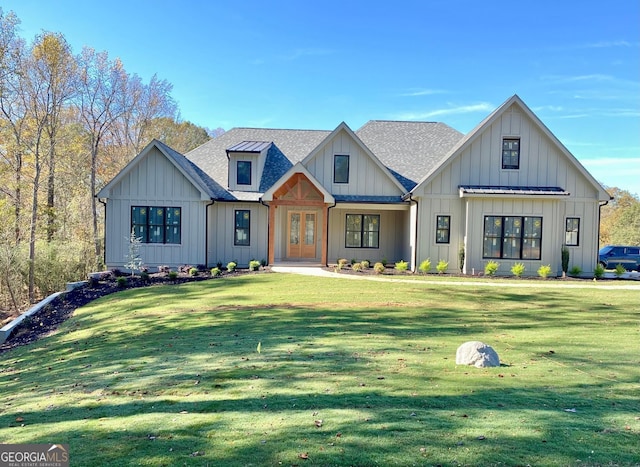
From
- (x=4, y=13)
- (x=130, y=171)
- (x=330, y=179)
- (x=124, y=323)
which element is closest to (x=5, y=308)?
(x=130, y=171)

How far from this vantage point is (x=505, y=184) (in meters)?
18.0

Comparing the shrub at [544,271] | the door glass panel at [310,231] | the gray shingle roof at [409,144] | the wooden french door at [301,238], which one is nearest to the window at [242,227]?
the wooden french door at [301,238]

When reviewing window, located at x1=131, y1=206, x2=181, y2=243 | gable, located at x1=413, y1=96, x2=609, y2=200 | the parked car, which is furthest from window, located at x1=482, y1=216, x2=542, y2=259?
window, located at x1=131, y1=206, x2=181, y2=243

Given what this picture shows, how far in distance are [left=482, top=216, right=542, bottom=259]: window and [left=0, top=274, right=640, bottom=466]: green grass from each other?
23.1 feet

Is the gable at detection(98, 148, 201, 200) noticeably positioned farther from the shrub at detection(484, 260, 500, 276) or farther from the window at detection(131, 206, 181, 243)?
the shrub at detection(484, 260, 500, 276)

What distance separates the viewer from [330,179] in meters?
19.9

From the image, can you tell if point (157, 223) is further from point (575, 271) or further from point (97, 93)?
point (575, 271)

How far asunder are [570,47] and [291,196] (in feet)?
47.5

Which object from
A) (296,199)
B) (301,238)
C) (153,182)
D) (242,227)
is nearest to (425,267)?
(296,199)

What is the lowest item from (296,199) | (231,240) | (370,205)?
(231,240)

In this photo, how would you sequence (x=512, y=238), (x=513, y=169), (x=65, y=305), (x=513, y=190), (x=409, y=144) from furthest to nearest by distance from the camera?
(x=409, y=144)
(x=513, y=169)
(x=512, y=238)
(x=513, y=190)
(x=65, y=305)

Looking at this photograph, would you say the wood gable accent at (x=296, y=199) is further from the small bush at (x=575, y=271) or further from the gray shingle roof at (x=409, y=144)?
the small bush at (x=575, y=271)

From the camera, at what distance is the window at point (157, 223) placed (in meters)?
18.7

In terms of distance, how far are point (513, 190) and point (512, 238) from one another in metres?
2.06
